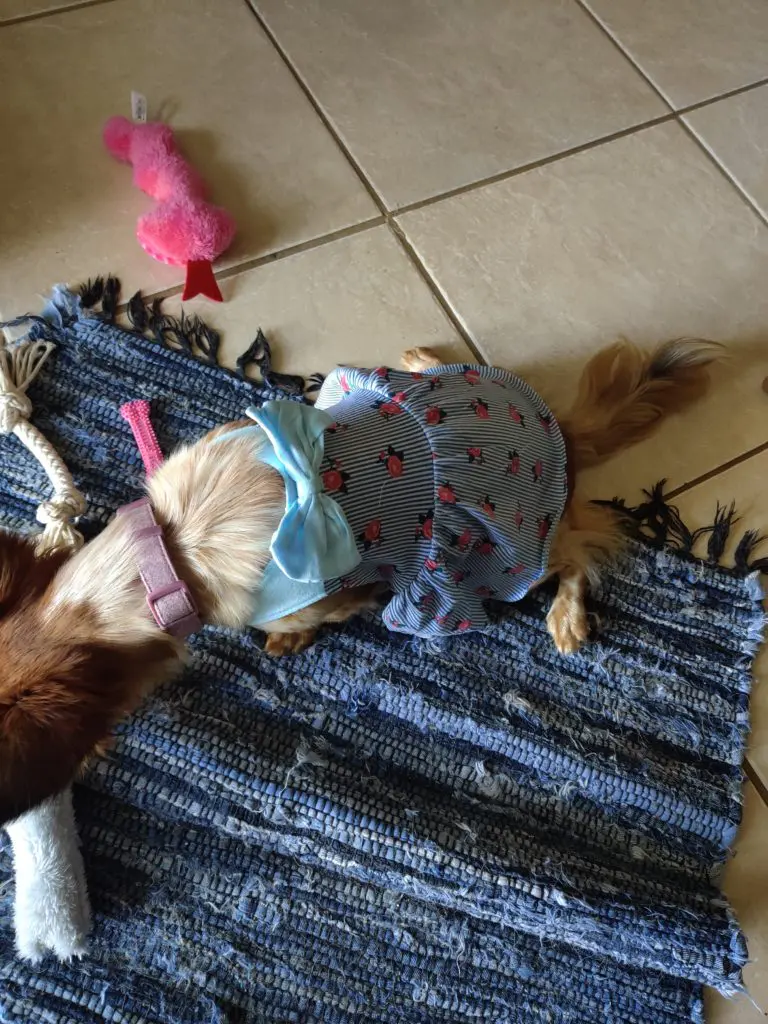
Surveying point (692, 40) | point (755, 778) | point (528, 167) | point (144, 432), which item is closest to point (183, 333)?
point (144, 432)

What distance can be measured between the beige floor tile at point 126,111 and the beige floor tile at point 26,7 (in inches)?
1.1

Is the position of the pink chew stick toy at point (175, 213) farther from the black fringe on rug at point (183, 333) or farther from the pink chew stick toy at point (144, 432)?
the pink chew stick toy at point (144, 432)

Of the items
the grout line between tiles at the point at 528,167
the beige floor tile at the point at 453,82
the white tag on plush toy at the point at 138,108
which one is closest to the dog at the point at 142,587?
the grout line between tiles at the point at 528,167

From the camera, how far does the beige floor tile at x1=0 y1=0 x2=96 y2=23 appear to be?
156cm

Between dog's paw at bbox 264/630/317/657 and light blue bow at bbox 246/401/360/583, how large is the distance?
0.32 m

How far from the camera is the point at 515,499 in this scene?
94 centimetres

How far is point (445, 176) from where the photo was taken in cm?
149

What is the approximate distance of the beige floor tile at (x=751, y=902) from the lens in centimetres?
100

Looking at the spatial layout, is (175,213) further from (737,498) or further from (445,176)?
(737,498)

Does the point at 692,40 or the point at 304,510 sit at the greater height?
the point at 692,40

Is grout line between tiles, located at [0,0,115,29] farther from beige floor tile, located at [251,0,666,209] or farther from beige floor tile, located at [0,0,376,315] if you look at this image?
beige floor tile, located at [251,0,666,209]

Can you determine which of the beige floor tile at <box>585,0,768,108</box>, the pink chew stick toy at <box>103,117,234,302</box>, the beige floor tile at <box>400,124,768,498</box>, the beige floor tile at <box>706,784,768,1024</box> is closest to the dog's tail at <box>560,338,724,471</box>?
the beige floor tile at <box>400,124,768,498</box>

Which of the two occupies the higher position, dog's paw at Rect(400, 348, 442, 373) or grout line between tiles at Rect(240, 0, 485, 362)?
grout line between tiles at Rect(240, 0, 485, 362)

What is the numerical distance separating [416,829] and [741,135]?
1454mm
